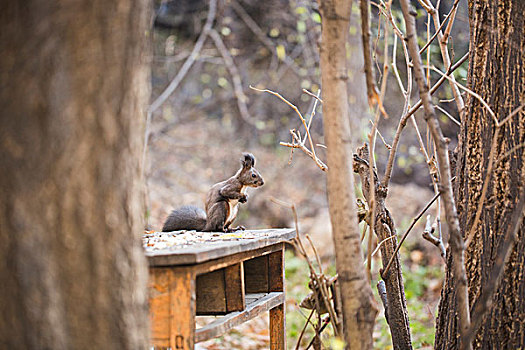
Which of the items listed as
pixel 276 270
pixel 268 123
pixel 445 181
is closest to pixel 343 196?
pixel 445 181

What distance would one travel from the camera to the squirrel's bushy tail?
10.4 ft

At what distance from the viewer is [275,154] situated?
30.9 feet

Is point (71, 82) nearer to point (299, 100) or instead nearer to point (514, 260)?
point (514, 260)

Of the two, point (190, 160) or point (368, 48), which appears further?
point (190, 160)

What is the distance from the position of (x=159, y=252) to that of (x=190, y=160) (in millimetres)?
7600

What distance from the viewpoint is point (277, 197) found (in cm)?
844

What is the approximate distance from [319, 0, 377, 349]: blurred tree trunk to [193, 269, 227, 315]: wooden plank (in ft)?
1.84

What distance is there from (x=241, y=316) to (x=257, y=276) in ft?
2.22

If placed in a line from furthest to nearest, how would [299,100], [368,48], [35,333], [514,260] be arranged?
[299,100]
[514,260]
[368,48]
[35,333]

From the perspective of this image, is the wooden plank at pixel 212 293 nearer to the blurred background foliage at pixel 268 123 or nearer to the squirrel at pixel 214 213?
the squirrel at pixel 214 213

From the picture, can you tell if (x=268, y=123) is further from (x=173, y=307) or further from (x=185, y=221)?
(x=173, y=307)

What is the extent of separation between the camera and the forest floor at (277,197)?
624cm

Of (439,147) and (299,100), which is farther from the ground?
(299,100)

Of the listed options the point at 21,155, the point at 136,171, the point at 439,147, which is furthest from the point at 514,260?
the point at 21,155
